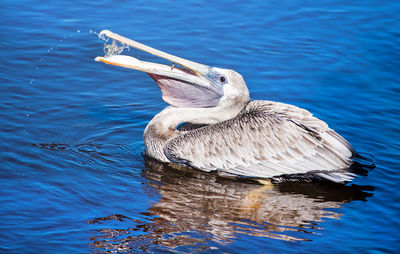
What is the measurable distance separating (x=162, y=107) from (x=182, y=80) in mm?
1365

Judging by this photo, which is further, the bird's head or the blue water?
the bird's head

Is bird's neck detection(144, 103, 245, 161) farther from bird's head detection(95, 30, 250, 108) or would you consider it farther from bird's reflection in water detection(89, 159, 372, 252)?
bird's reflection in water detection(89, 159, 372, 252)

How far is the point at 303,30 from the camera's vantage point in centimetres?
1014

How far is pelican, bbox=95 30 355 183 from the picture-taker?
6316 millimetres

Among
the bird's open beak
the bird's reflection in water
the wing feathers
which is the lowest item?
the bird's reflection in water

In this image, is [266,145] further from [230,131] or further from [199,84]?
[199,84]

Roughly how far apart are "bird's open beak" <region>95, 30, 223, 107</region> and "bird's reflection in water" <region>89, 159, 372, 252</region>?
749 millimetres

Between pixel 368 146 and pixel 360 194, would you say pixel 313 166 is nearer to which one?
pixel 360 194

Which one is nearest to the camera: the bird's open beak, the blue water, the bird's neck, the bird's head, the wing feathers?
the blue water

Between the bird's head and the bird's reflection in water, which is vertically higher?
the bird's head

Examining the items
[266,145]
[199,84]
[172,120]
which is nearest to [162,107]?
[172,120]

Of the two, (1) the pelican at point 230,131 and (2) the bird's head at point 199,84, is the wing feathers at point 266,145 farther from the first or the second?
(2) the bird's head at point 199,84

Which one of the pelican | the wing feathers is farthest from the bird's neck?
the wing feathers

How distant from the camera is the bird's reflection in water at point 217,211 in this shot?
5348 millimetres
